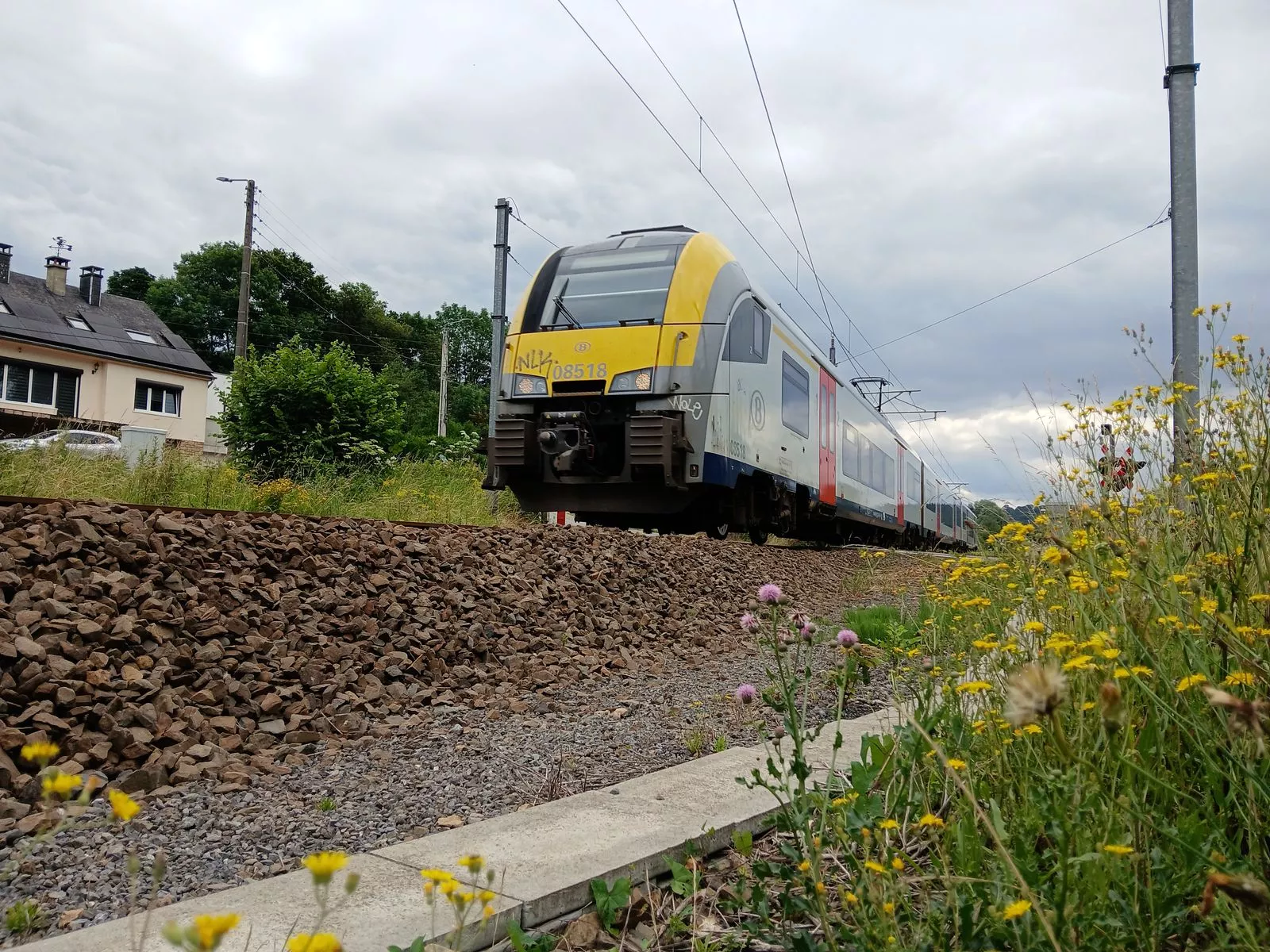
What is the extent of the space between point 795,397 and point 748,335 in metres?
1.99

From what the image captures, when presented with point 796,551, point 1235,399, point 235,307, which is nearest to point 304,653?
point 1235,399

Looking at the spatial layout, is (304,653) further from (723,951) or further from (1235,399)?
(1235,399)

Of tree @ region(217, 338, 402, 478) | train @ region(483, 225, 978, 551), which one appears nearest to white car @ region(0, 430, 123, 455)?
train @ region(483, 225, 978, 551)

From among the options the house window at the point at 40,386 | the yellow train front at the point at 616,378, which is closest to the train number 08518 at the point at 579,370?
the yellow train front at the point at 616,378

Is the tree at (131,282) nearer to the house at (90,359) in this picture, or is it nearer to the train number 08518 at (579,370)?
the house at (90,359)

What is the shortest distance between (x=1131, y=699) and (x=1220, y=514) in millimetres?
761

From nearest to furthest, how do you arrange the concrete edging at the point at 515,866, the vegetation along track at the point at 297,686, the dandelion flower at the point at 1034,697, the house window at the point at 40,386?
the dandelion flower at the point at 1034,697 < the concrete edging at the point at 515,866 < the vegetation along track at the point at 297,686 < the house window at the point at 40,386

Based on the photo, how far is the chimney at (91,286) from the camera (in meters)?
34.8

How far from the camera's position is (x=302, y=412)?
575 inches

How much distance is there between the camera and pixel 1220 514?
221 centimetres

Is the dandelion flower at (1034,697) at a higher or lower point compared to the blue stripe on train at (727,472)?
lower

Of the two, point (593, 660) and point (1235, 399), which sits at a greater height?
point (1235, 399)

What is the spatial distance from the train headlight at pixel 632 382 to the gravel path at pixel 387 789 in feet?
13.8

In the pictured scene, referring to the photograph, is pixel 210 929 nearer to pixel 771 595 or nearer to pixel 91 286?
pixel 771 595
